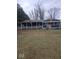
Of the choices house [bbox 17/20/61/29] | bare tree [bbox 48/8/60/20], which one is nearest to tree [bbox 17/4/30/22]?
house [bbox 17/20/61/29]

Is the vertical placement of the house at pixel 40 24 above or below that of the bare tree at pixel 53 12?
below

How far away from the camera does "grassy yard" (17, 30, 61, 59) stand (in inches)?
83.8

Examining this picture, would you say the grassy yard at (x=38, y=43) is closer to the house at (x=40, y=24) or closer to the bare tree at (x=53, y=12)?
the house at (x=40, y=24)

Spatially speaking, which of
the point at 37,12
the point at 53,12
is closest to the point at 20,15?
the point at 37,12

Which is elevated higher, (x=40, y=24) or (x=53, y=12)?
(x=53, y=12)

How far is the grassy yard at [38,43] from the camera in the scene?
6.98 feet

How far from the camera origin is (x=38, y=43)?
6.99 feet

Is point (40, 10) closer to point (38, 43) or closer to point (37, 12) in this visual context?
point (37, 12)

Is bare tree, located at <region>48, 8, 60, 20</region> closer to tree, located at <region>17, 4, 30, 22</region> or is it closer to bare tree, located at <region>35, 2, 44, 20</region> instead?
bare tree, located at <region>35, 2, 44, 20</region>

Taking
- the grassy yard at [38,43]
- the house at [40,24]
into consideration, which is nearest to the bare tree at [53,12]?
the house at [40,24]

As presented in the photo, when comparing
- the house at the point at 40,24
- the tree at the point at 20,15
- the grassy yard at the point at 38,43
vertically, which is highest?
the tree at the point at 20,15
